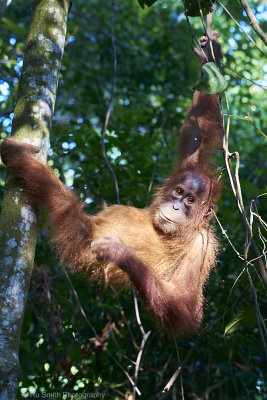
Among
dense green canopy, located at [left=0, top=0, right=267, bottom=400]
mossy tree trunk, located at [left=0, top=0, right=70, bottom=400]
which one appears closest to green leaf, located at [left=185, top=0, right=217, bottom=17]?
dense green canopy, located at [left=0, top=0, right=267, bottom=400]

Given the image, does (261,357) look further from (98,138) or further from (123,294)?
(98,138)

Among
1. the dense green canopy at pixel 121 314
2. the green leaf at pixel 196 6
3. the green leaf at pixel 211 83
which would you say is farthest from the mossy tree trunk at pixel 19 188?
the dense green canopy at pixel 121 314

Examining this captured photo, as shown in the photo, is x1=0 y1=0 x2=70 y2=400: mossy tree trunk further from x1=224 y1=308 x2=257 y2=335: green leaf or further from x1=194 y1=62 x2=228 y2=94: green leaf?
x1=224 y1=308 x2=257 y2=335: green leaf

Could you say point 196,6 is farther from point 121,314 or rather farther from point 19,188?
point 121,314

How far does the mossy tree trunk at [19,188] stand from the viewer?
2.38 meters

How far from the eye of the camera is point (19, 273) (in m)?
2.52

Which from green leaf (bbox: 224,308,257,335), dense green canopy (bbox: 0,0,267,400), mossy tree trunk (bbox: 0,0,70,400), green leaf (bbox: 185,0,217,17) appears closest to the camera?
mossy tree trunk (bbox: 0,0,70,400)

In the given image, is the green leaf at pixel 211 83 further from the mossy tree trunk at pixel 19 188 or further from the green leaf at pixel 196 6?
the green leaf at pixel 196 6

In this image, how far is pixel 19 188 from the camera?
2.82m

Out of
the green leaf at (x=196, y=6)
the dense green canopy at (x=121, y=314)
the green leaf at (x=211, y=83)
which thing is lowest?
the dense green canopy at (x=121, y=314)

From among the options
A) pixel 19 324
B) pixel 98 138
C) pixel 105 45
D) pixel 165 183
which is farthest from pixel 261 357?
pixel 105 45

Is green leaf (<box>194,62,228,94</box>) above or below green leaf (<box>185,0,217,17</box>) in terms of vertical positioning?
below

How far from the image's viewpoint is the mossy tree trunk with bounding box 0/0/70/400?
7.81 feet

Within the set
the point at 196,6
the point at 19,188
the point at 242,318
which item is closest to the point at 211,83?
the point at 19,188
